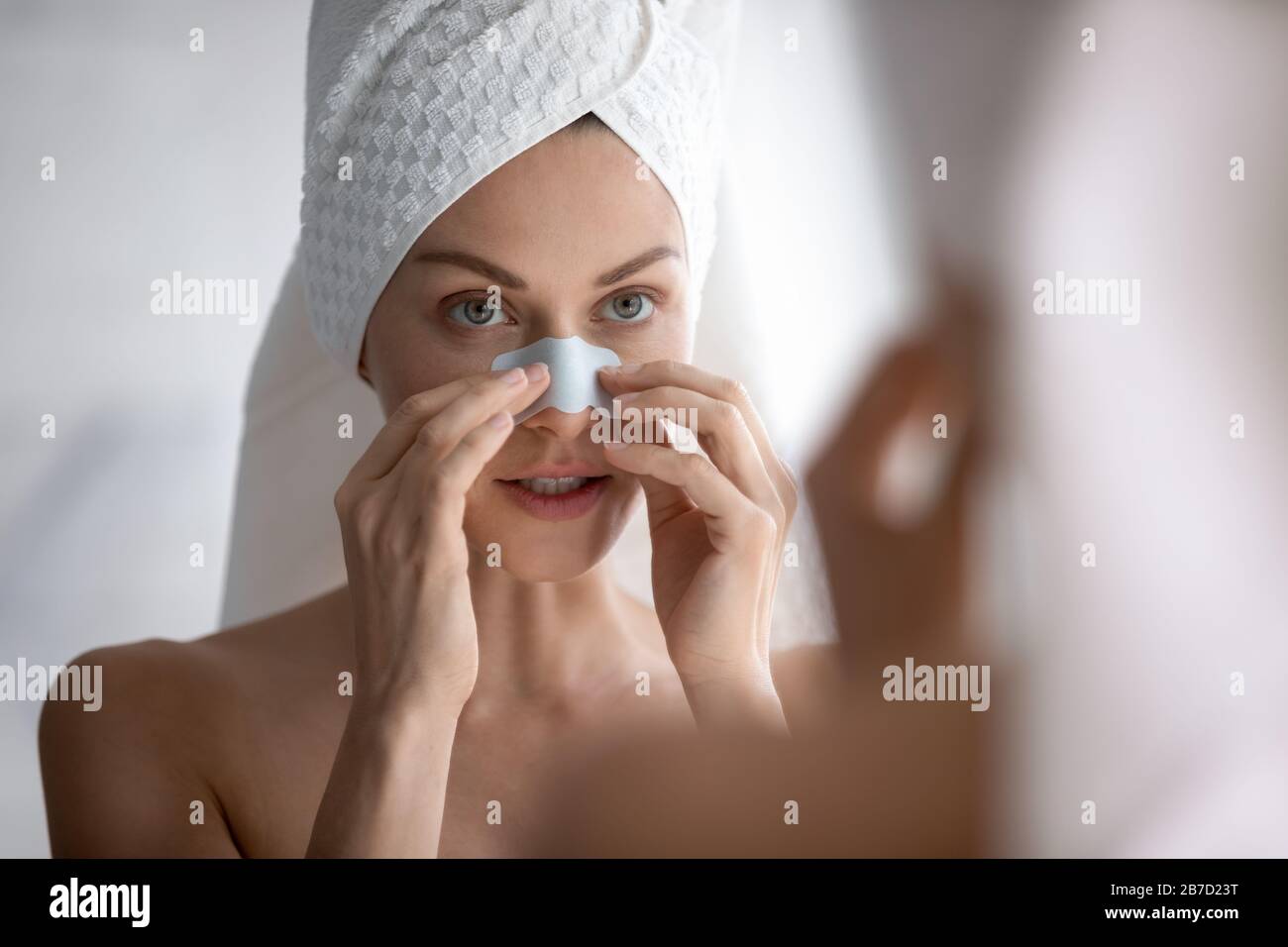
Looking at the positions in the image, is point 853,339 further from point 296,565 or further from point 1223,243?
point 296,565

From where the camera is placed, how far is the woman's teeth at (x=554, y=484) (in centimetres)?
117

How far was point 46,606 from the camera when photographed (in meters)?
1.45

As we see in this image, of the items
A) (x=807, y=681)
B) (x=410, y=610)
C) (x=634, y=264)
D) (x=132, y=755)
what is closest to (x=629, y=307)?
(x=634, y=264)

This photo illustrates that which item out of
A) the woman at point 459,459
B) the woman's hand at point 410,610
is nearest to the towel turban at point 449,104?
the woman at point 459,459

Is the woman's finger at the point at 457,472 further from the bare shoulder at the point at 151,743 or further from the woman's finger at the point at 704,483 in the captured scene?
the bare shoulder at the point at 151,743

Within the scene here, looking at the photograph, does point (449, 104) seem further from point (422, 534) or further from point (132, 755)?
point (132, 755)

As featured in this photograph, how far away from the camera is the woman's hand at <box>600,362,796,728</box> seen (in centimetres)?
108

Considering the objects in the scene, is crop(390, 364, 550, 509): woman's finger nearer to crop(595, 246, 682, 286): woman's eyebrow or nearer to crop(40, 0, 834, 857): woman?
crop(40, 0, 834, 857): woman

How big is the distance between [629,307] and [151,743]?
706 millimetres

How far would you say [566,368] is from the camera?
1056 millimetres

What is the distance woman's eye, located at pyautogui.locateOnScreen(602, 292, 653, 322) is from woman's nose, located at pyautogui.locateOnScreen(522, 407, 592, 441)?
109mm
